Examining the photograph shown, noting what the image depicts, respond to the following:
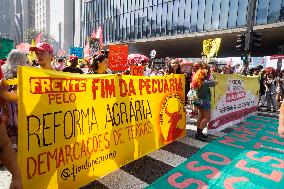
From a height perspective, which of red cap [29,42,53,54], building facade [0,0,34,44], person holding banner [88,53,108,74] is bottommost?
person holding banner [88,53,108,74]

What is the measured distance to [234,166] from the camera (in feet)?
15.0

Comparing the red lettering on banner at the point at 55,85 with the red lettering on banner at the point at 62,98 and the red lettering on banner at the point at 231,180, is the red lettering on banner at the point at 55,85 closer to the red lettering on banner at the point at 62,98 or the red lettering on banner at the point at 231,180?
the red lettering on banner at the point at 62,98

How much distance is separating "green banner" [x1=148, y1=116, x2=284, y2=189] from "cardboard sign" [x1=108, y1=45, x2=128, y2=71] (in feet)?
15.6

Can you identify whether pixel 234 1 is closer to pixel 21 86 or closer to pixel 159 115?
pixel 159 115

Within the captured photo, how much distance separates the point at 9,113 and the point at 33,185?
1.39 m

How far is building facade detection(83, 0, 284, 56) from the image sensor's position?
27464 mm

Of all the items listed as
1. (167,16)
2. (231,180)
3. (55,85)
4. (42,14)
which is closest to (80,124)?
(55,85)

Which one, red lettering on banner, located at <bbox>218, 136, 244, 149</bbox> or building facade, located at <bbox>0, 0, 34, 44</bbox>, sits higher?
building facade, located at <bbox>0, 0, 34, 44</bbox>

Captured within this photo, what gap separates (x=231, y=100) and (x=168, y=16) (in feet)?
103

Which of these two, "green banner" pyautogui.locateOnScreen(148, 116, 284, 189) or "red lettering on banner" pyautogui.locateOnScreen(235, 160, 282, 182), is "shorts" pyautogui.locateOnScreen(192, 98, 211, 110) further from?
"red lettering on banner" pyautogui.locateOnScreen(235, 160, 282, 182)

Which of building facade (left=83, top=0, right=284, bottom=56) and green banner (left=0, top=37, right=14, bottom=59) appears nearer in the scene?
green banner (left=0, top=37, right=14, bottom=59)

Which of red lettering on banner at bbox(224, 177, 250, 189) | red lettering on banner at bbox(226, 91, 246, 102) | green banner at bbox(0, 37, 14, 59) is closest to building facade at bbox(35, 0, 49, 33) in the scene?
green banner at bbox(0, 37, 14, 59)

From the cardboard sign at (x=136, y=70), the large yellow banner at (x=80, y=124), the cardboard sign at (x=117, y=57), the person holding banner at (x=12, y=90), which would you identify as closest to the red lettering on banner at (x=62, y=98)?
the large yellow banner at (x=80, y=124)

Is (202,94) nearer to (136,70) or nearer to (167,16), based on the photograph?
(136,70)
